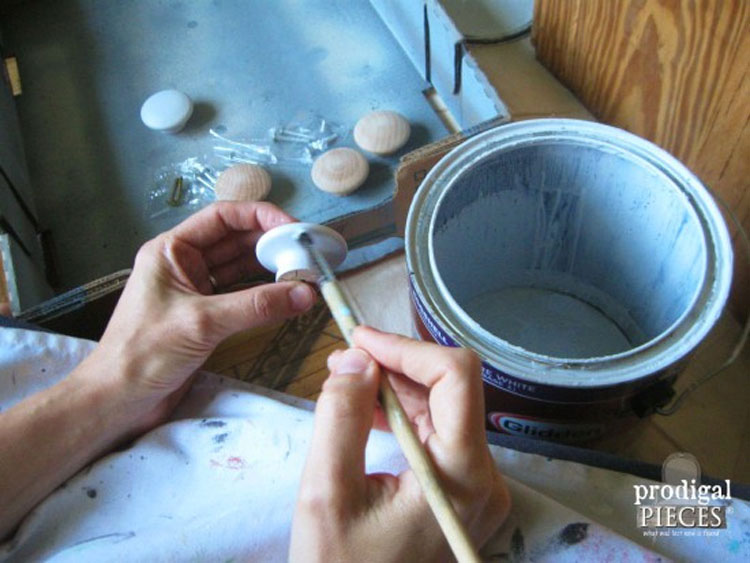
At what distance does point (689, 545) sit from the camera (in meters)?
0.58

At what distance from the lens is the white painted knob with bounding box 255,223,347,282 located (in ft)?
2.03

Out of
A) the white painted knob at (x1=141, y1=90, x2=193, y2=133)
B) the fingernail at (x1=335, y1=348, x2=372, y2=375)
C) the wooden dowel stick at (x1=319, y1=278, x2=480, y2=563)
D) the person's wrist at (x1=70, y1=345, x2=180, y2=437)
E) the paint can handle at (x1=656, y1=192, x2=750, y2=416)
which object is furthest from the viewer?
the white painted knob at (x1=141, y1=90, x2=193, y2=133)

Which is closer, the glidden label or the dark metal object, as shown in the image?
the glidden label

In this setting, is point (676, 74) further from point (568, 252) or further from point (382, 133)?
point (382, 133)

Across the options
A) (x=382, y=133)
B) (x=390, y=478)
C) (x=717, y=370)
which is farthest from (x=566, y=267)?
(x=390, y=478)

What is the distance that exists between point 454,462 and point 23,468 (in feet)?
1.27

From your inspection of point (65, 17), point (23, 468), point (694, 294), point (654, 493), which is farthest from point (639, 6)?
point (65, 17)

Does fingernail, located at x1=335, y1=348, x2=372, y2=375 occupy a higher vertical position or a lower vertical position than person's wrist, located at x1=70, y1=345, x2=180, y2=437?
higher

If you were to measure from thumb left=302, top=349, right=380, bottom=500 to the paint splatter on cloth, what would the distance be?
13 cm

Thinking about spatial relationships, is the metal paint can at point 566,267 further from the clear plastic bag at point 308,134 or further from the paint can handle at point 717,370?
the clear plastic bag at point 308,134

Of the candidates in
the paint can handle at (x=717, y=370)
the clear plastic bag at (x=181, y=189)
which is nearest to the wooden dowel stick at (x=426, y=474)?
the paint can handle at (x=717, y=370)

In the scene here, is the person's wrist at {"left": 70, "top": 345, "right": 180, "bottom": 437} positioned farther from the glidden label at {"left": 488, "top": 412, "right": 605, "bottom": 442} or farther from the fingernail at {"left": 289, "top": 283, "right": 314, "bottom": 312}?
the glidden label at {"left": 488, "top": 412, "right": 605, "bottom": 442}

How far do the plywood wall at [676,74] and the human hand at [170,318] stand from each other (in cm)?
49

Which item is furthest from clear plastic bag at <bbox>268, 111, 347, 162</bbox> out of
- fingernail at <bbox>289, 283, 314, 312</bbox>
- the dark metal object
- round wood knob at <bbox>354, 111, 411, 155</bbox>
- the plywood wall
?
fingernail at <bbox>289, 283, 314, 312</bbox>
